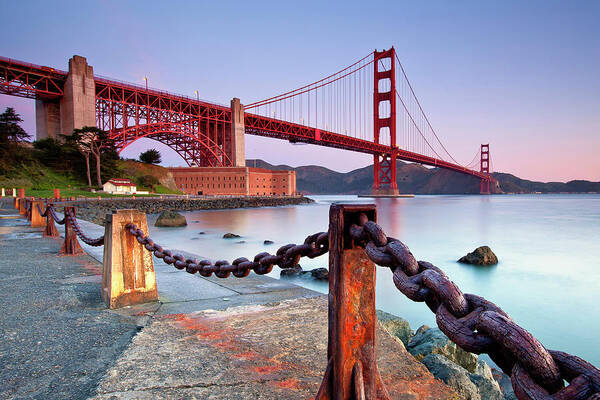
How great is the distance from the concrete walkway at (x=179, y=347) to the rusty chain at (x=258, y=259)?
0.46 metres

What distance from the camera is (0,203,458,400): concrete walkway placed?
69.3 inches

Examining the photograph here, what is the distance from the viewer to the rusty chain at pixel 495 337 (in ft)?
1.99

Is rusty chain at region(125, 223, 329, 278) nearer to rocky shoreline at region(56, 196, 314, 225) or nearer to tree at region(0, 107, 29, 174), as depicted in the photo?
rocky shoreline at region(56, 196, 314, 225)

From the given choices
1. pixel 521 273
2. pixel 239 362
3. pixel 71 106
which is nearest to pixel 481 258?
pixel 521 273

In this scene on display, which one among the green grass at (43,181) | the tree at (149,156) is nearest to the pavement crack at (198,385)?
the green grass at (43,181)

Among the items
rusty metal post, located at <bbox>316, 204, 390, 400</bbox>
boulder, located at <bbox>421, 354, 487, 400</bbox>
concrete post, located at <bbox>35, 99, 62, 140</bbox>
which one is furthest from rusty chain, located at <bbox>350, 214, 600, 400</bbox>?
concrete post, located at <bbox>35, 99, 62, 140</bbox>

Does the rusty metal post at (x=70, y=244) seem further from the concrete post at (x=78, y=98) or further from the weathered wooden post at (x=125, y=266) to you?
the concrete post at (x=78, y=98)

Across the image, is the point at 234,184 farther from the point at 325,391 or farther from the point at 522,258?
the point at 325,391

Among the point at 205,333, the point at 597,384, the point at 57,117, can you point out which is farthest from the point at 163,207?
the point at 597,384

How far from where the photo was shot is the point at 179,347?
2.20m

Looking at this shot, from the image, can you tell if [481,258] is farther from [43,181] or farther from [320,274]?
[43,181]

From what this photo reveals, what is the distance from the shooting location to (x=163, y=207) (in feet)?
105

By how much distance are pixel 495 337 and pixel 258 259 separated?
111 cm

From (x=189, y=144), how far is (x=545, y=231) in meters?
47.1
